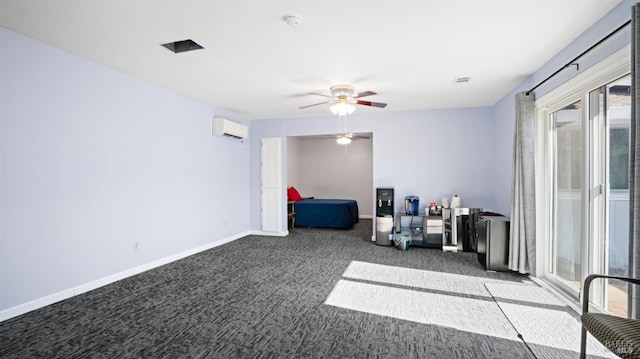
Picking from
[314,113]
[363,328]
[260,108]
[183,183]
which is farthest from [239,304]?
[314,113]

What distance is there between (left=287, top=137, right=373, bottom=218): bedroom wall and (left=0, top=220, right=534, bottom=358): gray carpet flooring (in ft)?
15.5

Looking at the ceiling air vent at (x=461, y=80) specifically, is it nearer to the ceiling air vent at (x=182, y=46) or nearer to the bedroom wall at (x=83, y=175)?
the ceiling air vent at (x=182, y=46)

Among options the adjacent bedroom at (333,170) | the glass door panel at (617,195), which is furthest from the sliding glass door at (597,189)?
the adjacent bedroom at (333,170)

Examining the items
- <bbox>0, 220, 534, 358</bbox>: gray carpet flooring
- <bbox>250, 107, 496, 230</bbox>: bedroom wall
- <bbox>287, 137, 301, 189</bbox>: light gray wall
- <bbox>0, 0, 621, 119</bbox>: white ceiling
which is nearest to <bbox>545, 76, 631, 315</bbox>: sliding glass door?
<bbox>0, 0, 621, 119</bbox>: white ceiling

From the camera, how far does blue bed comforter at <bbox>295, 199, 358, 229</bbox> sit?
7121mm

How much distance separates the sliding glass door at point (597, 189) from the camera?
245cm

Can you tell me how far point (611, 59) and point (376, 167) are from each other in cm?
382

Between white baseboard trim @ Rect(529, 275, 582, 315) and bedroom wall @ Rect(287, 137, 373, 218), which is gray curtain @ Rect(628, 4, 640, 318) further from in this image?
bedroom wall @ Rect(287, 137, 373, 218)

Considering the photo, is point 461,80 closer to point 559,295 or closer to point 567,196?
point 567,196

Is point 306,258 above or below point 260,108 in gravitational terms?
below

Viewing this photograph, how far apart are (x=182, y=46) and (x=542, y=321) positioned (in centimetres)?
424

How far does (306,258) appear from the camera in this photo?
4.58 metres

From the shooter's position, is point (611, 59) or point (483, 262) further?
point (483, 262)

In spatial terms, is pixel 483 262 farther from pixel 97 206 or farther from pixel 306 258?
pixel 97 206
